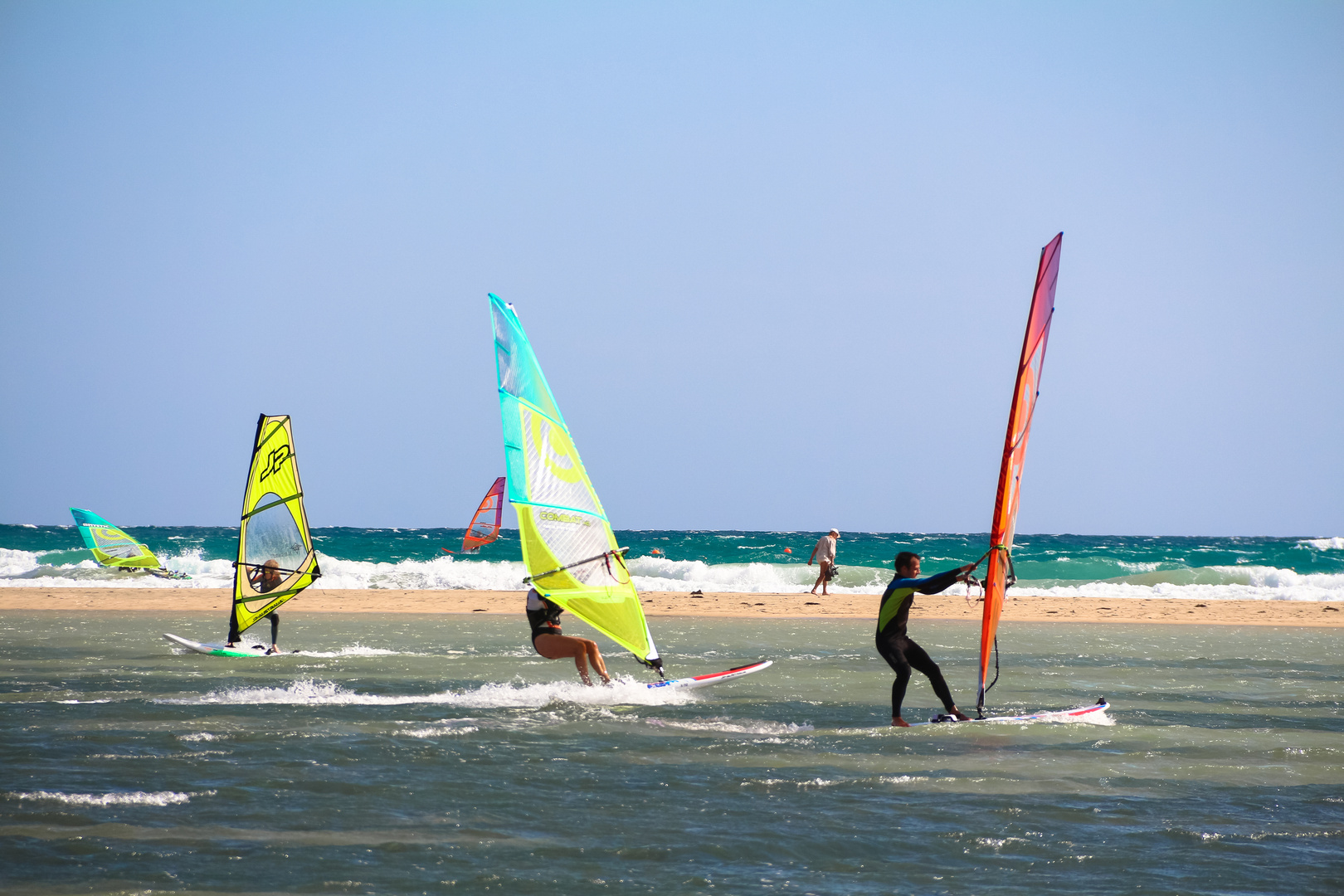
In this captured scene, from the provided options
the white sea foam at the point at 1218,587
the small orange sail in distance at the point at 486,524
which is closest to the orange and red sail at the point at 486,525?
the small orange sail in distance at the point at 486,524

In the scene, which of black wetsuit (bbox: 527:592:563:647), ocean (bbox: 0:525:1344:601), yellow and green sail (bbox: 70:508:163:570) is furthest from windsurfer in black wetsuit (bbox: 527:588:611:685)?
yellow and green sail (bbox: 70:508:163:570)

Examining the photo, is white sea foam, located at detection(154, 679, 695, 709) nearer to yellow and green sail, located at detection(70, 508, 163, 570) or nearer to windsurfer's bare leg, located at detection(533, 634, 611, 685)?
windsurfer's bare leg, located at detection(533, 634, 611, 685)

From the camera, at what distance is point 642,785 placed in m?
6.22

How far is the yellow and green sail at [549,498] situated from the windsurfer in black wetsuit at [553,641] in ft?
0.53

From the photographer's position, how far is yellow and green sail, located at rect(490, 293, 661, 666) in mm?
9430

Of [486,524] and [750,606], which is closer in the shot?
[750,606]

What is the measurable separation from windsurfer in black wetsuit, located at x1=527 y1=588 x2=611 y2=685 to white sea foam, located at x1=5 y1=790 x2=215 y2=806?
12.5 ft

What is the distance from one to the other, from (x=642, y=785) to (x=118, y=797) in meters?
2.75

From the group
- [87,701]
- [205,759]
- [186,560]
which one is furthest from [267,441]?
[186,560]

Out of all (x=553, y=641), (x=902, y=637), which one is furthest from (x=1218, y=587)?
(x=553, y=641)

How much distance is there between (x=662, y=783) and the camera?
6266 millimetres

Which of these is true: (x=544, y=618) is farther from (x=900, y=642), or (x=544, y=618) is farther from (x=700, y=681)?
(x=900, y=642)

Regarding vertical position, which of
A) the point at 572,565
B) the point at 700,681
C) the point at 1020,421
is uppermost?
the point at 1020,421

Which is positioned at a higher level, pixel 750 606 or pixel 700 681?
pixel 700 681
